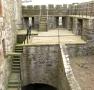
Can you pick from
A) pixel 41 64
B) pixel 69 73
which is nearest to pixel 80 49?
pixel 41 64

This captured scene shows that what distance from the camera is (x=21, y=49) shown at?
14883 mm

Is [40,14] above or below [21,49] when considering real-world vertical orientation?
above

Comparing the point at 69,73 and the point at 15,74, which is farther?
the point at 15,74

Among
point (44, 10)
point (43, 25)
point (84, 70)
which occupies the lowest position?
point (84, 70)

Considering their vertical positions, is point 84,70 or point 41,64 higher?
point 84,70

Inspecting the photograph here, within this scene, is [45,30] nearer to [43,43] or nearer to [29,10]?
[29,10]

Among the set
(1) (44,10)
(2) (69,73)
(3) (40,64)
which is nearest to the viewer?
(2) (69,73)

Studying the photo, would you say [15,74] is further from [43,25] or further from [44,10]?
[44,10]

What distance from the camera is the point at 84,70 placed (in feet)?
39.0

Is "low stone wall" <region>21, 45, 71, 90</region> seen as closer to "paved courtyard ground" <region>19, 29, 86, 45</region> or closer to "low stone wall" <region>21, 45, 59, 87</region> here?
"low stone wall" <region>21, 45, 59, 87</region>

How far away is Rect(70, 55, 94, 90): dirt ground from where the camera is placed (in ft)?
32.6

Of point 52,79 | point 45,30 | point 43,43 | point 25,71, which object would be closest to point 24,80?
point 25,71

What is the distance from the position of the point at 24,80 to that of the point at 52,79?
5.98 feet

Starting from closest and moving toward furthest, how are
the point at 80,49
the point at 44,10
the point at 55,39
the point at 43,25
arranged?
1. the point at 80,49
2. the point at 55,39
3. the point at 43,25
4. the point at 44,10
